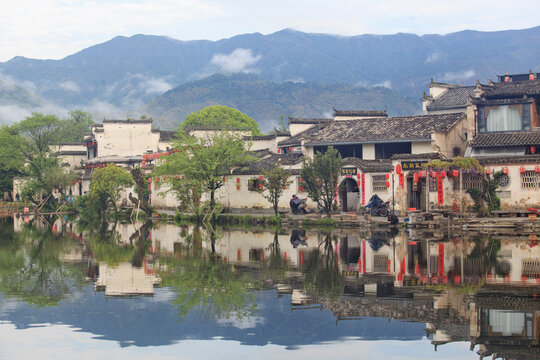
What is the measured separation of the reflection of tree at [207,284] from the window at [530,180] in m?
18.1

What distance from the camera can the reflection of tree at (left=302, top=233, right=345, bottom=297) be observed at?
1902cm

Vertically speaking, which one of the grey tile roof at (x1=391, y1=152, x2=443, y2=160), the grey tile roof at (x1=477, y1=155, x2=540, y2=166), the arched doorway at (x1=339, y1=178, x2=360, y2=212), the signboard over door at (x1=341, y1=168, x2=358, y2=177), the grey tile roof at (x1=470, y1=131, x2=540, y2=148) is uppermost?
the grey tile roof at (x1=470, y1=131, x2=540, y2=148)

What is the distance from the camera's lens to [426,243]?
96.9 ft

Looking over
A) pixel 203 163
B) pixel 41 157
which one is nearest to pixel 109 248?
pixel 203 163

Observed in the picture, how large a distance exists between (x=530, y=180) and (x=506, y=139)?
3.54 meters

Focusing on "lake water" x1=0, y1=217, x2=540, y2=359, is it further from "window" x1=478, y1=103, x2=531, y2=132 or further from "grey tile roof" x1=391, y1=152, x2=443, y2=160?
"window" x1=478, y1=103, x2=531, y2=132

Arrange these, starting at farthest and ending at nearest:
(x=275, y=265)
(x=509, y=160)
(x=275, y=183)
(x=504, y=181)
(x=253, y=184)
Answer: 1. (x=253, y=184)
2. (x=275, y=183)
3. (x=504, y=181)
4. (x=509, y=160)
5. (x=275, y=265)

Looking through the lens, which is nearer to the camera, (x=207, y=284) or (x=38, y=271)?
(x=207, y=284)

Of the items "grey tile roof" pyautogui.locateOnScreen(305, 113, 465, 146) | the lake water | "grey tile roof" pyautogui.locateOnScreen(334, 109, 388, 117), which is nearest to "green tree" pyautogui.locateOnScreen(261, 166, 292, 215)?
"grey tile roof" pyautogui.locateOnScreen(305, 113, 465, 146)

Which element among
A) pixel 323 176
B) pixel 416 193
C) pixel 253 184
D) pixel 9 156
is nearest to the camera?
pixel 323 176

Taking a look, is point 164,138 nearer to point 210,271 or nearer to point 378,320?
point 210,271

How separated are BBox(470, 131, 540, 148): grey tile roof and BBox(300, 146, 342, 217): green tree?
7.69m

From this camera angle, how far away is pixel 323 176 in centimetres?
4159

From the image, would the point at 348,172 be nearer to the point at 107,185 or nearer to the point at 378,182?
the point at 378,182
